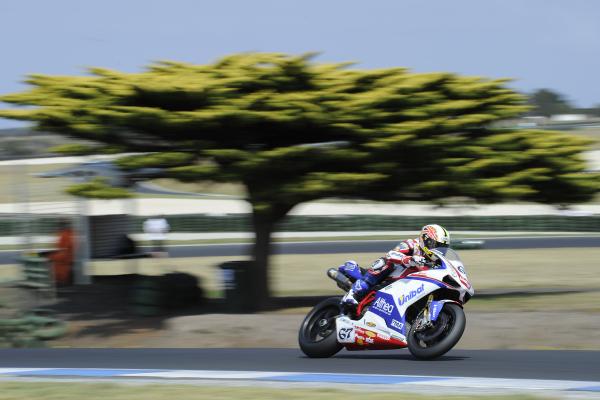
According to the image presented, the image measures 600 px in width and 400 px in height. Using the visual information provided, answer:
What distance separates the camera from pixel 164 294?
15.9m

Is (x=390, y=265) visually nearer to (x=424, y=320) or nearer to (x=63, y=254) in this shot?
(x=424, y=320)

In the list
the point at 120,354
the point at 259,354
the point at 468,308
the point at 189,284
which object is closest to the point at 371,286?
the point at 259,354

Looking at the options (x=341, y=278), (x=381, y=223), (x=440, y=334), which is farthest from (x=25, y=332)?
(x=381, y=223)

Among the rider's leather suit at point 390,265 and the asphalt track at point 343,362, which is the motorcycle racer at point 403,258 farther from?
the asphalt track at point 343,362

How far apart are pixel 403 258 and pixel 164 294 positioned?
7.53m

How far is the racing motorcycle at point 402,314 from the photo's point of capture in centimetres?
A: 877

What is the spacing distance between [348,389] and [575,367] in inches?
95.1

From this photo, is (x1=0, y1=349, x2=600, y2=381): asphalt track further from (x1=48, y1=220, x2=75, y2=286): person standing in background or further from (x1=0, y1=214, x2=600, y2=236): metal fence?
(x1=0, y1=214, x2=600, y2=236): metal fence

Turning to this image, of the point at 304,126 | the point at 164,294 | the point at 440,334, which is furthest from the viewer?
the point at 164,294

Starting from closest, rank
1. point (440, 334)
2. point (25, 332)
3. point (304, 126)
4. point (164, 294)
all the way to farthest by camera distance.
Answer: point (440, 334) → point (25, 332) → point (304, 126) → point (164, 294)

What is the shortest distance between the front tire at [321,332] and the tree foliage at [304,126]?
15.0 feet

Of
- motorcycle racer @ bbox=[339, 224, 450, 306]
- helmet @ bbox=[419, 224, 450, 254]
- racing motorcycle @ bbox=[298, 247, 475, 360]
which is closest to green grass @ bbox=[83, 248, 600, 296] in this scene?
racing motorcycle @ bbox=[298, 247, 475, 360]

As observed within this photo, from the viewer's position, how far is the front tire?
381 inches

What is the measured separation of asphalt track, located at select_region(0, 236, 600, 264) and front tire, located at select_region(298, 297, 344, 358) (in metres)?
21.5
